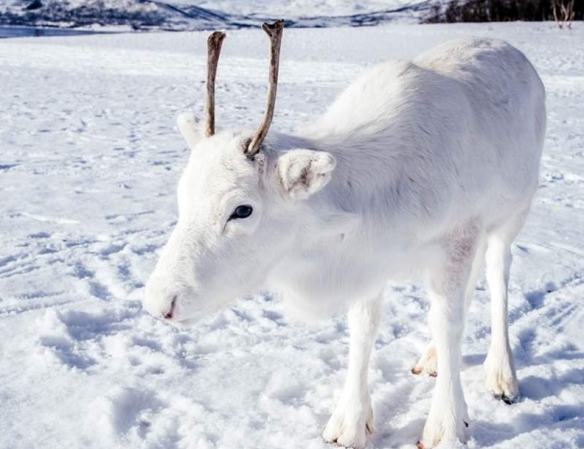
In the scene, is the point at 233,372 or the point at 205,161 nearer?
the point at 205,161

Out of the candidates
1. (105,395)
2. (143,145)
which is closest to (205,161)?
(105,395)

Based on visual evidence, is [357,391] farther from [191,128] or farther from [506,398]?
[191,128]

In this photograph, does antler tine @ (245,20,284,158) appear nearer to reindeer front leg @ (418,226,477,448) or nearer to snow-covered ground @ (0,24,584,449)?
reindeer front leg @ (418,226,477,448)

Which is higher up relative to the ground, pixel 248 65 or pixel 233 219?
pixel 233 219

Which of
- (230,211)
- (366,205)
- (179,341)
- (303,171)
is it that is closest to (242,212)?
(230,211)

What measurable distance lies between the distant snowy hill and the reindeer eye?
4596 centimetres

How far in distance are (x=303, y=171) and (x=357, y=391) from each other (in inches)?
45.0

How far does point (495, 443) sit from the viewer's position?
305cm

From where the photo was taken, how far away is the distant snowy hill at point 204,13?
52.1 m

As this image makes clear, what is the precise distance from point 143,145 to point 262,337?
5.57 metres

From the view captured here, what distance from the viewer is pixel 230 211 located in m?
2.48

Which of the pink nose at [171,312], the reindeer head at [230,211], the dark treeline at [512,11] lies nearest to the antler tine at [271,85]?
the reindeer head at [230,211]

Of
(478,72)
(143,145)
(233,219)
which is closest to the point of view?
(233,219)

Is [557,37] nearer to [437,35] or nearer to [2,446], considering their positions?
[437,35]
